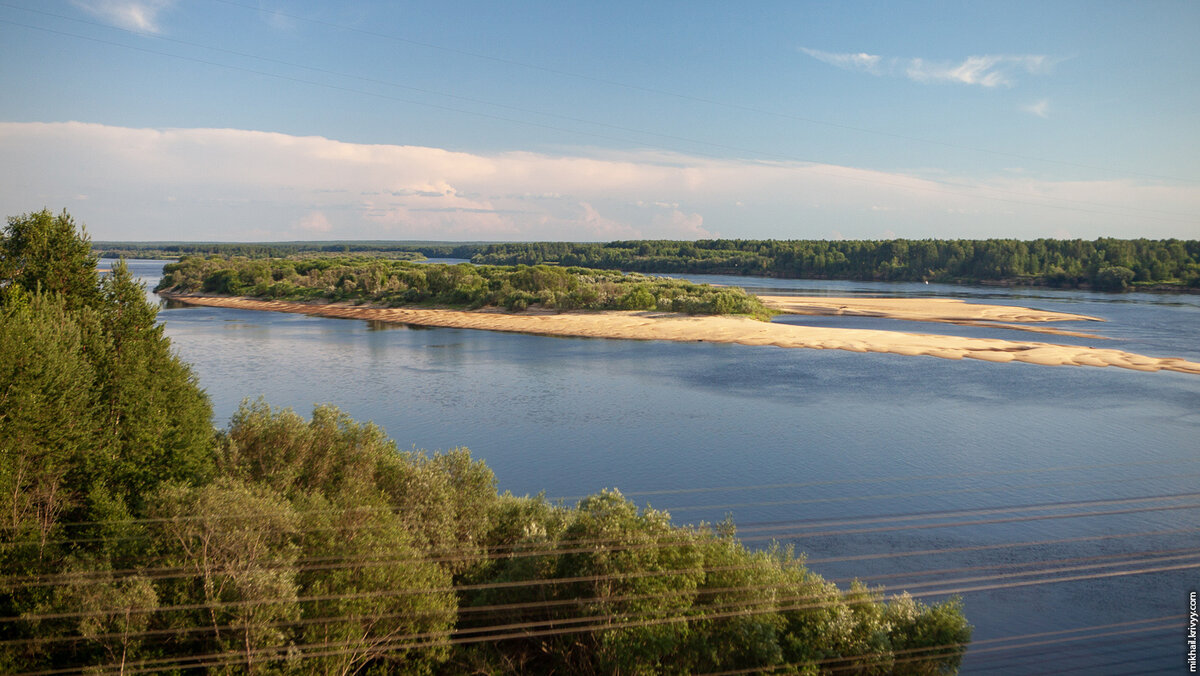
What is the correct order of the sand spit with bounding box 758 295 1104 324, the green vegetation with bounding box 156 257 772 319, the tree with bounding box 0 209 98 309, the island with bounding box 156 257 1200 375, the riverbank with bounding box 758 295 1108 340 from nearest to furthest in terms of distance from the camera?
1. the tree with bounding box 0 209 98 309
2. the island with bounding box 156 257 1200 375
3. the riverbank with bounding box 758 295 1108 340
4. the sand spit with bounding box 758 295 1104 324
5. the green vegetation with bounding box 156 257 772 319

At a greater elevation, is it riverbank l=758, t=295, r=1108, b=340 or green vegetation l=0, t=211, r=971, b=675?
riverbank l=758, t=295, r=1108, b=340

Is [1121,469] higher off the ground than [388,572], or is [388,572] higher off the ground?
[388,572]

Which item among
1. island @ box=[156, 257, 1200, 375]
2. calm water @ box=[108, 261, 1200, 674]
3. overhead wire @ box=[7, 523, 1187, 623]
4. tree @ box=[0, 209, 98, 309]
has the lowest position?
calm water @ box=[108, 261, 1200, 674]

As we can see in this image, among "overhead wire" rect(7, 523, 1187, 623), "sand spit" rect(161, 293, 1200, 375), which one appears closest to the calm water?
"sand spit" rect(161, 293, 1200, 375)

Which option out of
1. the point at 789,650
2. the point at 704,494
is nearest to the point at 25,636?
the point at 789,650

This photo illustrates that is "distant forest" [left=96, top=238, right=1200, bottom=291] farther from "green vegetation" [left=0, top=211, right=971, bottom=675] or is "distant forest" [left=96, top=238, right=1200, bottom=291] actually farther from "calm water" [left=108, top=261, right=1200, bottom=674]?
"green vegetation" [left=0, top=211, right=971, bottom=675]

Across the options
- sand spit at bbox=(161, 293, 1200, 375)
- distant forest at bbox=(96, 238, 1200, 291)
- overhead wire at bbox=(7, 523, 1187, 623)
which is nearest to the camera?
overhead wire at bbox=(7, 523, 1187, 623)

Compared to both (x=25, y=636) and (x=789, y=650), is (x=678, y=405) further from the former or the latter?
(x=25, y=636)

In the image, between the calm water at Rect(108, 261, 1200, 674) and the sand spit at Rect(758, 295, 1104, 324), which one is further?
the sand spit at Rect(758, 295, 1104, 324)
